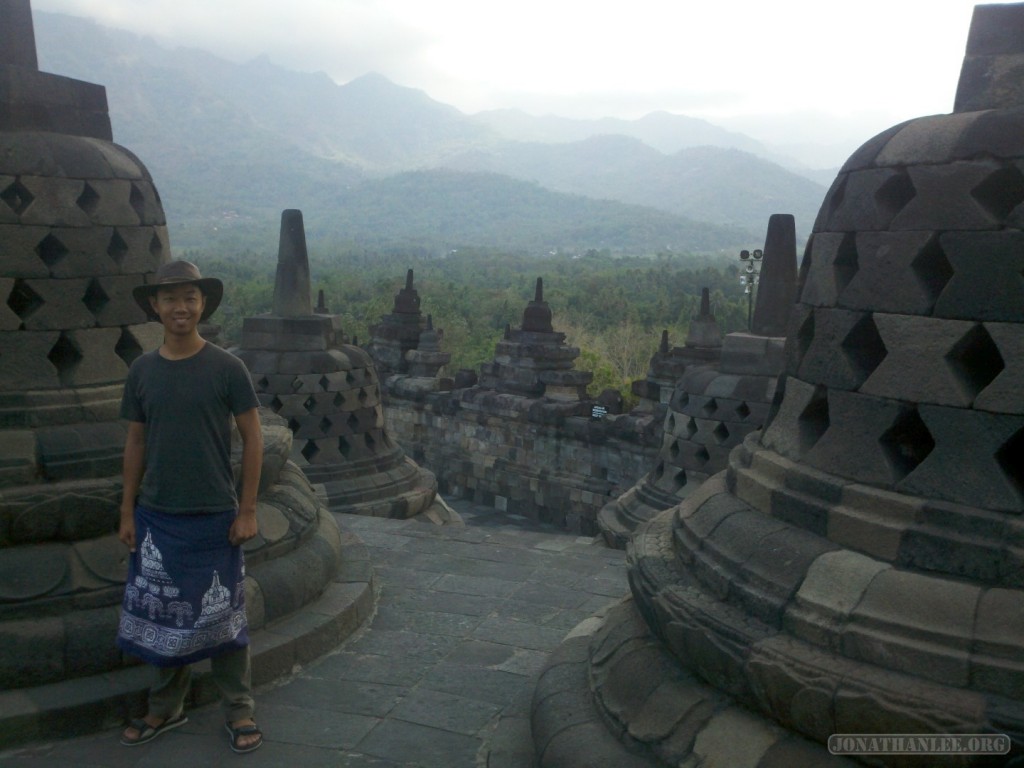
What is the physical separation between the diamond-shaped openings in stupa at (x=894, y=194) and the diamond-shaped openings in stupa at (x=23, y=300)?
352cm

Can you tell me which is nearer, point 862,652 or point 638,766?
point 862,652

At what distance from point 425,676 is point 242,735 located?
956mm

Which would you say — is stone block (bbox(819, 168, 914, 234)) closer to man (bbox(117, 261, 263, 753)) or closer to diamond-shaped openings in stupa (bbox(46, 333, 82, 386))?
man (bbox(117, 261, 263, 753))

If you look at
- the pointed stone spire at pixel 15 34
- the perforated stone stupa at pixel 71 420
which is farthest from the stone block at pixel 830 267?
the pointed stone spire at pixel 15 34

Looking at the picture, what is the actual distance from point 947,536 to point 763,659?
60cm

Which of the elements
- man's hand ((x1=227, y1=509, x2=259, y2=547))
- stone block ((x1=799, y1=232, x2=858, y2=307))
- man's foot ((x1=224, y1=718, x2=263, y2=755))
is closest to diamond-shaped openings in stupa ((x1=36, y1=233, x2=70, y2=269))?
man's hand ((x1=227, y1=509, x2=259, y2=547))

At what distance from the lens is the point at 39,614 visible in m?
3.55

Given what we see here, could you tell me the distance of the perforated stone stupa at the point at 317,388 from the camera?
9117 mm

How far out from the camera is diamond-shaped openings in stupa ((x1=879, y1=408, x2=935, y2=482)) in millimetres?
2652

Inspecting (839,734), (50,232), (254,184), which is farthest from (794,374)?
(254,184)

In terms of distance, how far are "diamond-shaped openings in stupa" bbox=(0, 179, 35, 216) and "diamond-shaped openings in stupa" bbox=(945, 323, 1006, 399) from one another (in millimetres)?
3797

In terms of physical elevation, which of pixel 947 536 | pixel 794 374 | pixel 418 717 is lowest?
pixel 418 717

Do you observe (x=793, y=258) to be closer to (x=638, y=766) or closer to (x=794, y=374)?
(x=794, y=374)

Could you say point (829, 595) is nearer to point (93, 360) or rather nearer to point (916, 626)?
point (916, 626)
